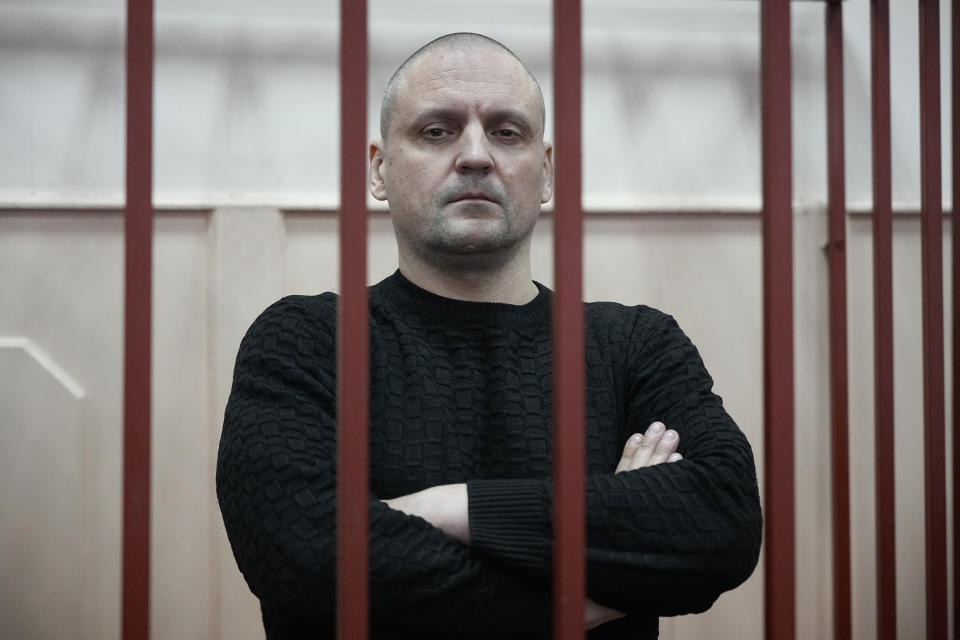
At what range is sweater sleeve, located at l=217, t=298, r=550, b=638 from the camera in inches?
28.9

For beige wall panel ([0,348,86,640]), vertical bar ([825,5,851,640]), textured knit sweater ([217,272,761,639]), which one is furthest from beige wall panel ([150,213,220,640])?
vertical bar ([825,5,851,640])

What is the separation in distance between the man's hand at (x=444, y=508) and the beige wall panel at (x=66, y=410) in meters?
0.94

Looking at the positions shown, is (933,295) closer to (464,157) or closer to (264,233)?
(464,157)

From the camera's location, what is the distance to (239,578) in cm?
157

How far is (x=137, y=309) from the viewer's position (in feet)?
1.68

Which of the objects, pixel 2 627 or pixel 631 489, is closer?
pixel 631 489

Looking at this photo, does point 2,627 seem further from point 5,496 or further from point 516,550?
point 516,550

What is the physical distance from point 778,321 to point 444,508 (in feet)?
1.22

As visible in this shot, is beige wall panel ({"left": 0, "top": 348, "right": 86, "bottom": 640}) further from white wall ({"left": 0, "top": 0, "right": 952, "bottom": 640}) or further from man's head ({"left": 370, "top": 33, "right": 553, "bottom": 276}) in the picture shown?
man's head ({"left": 370, "top": 33, "right": 553, "bottom": 276})

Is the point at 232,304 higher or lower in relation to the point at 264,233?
lower

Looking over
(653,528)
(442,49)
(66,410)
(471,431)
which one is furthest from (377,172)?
(66,410)

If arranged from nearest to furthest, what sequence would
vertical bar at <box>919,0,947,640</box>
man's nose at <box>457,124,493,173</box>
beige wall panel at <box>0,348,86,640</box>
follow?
vertical bar at <box>919,0,947,640</box>, man's nose at <box>457,124,493,173</box>, beige wall panel at <box>0,348,86,640</box>

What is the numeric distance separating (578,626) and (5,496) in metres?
1.35

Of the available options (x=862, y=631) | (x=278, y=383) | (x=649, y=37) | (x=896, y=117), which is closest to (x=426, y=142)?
(x=278, y=383)
